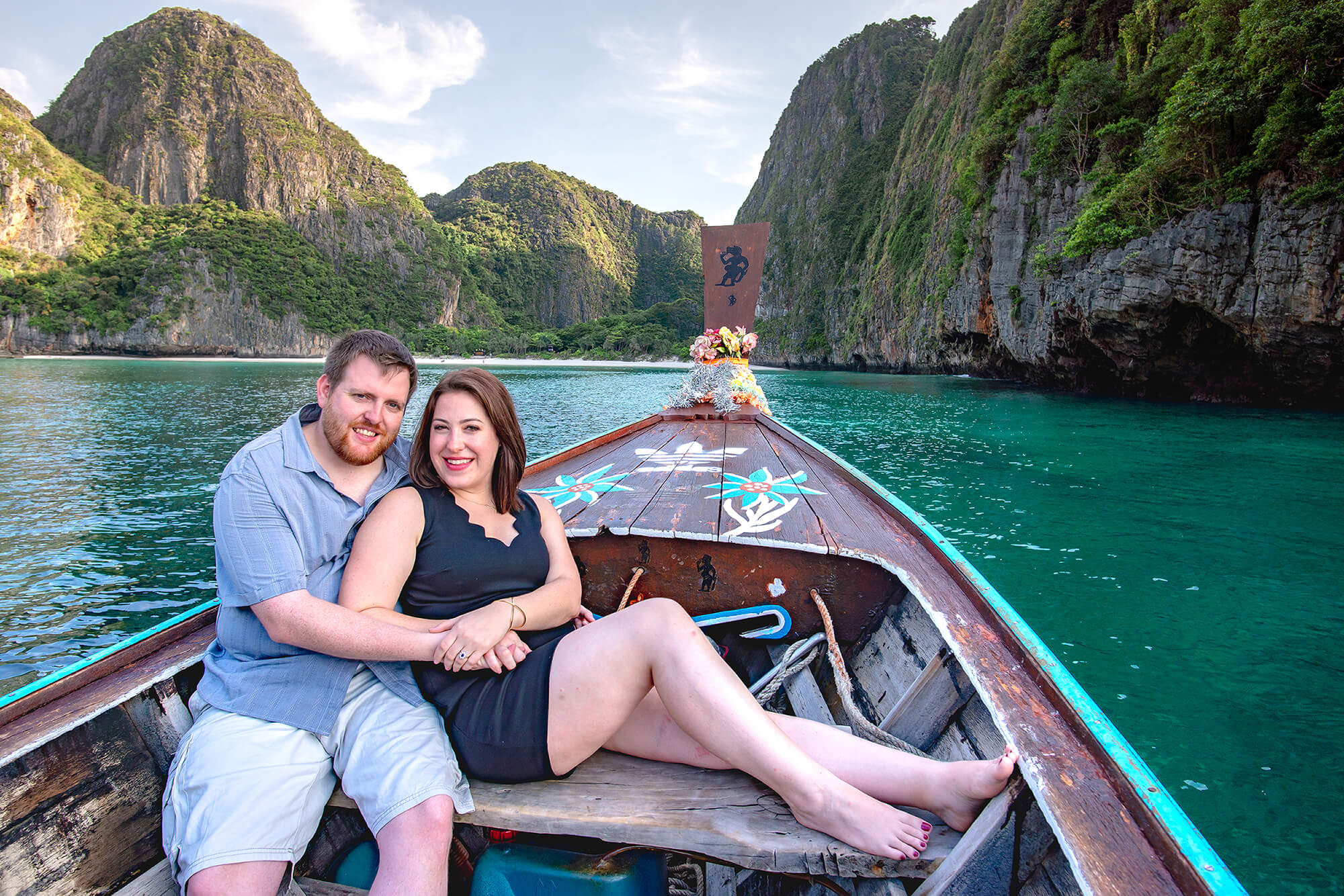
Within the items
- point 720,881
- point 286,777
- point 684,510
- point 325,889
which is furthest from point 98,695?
point 684,510

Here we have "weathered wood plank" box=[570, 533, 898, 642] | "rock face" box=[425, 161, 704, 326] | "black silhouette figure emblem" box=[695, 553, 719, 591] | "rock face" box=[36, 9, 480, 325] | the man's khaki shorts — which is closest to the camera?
the man's khaki shorts

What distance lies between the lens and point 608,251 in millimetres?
112438

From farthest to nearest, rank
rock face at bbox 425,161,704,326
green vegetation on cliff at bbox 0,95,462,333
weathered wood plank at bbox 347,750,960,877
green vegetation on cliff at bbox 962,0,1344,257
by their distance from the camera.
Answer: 1. rock face at bbox 425,161,704,326
2. green vegetation on cliff at bbox 0,95,462,333
3. green vegetation on cliff at bbox 962,0,1344,257
4. weathered wood plank at bbox 347,750,960,877

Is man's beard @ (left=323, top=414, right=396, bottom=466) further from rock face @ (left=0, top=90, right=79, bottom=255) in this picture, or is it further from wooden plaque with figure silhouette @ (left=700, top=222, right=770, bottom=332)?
rock face @ (left=0, top=90, right=79, bottom=255)

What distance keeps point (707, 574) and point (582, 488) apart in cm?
120

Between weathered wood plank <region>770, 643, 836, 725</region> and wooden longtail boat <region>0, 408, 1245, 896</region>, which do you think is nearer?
wooden longtail boat <region>0, 408, 1245, 896</region>

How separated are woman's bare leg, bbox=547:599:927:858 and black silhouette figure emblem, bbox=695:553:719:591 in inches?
38.4

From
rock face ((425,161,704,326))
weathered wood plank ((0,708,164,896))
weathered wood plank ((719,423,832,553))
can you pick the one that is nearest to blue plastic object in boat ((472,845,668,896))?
weathered wood plank ((0,708,164,896))

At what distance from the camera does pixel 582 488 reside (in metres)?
3.27

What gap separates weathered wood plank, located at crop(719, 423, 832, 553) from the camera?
2242 millimetres

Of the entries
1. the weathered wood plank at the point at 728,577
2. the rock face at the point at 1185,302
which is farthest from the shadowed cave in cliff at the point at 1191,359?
the weathered wood plank at the point at 728,577

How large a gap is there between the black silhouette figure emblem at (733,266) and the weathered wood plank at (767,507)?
18.4 ft

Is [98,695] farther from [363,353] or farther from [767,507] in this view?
[767,507]

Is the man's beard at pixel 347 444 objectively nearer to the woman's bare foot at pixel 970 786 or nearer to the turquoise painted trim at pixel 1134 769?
the woman's bare foot at pixel 970 786
